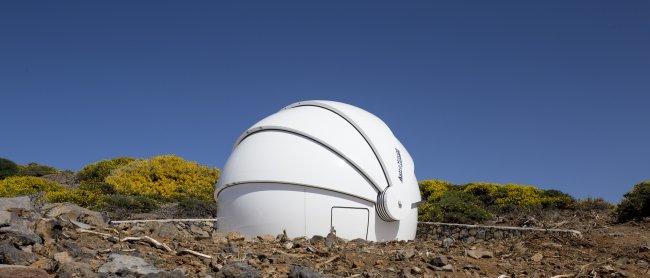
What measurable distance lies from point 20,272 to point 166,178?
2479cm

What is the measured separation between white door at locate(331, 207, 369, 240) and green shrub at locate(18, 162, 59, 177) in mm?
29620

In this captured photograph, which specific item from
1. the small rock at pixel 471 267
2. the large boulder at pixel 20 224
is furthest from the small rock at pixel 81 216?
the small rock at pixel 471 267

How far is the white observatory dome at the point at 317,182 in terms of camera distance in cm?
933

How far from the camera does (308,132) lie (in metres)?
9.83

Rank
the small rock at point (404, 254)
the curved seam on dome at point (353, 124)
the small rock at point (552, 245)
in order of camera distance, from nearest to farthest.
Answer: the small rock at point (404, 254) → the curved seam on dome at point (353, 124) → the small rock at point (552, 245)

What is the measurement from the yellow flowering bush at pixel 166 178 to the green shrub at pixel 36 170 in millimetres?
7671

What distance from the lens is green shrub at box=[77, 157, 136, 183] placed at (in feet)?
105

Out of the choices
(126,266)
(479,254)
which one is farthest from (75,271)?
(479,254)

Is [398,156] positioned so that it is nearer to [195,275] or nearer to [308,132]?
[308,132]

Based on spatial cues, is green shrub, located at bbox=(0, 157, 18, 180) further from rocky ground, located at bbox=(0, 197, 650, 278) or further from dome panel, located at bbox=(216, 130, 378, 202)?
dome panel, located at bbox=(216, 130, 378, 202)

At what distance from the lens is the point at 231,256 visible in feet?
23.0

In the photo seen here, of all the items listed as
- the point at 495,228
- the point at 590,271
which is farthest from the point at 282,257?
the point at 495,228

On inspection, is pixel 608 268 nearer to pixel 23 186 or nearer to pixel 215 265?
pixel 215 265

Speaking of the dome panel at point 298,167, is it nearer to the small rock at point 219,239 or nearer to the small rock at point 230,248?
the small rock at point 219,239
